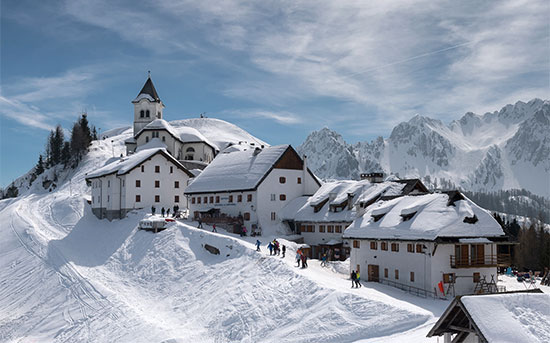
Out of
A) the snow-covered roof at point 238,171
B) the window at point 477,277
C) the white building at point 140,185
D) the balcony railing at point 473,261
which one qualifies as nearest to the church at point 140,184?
the white building at point 140,185

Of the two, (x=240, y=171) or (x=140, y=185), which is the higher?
(x=240, y=171)

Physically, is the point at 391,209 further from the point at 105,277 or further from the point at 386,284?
the point at 105,277

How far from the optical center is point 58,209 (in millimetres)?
77312

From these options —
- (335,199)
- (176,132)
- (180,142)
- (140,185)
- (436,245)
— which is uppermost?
(176,132)

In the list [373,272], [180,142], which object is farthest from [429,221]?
[180,142]

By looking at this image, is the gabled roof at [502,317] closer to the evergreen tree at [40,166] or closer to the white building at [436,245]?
the white building at [436,245]

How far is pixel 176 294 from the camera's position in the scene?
4472 cm

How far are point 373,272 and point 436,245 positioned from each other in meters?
7.82

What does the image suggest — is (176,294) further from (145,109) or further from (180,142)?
(145,109)

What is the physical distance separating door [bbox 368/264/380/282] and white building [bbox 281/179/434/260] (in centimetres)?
787

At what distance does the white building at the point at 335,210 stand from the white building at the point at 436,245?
8.36 meters

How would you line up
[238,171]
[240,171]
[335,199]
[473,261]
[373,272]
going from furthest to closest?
[238,171], [240,171], [335,199], [373,272], [473,261]

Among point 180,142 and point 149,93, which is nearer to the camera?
point 180,142

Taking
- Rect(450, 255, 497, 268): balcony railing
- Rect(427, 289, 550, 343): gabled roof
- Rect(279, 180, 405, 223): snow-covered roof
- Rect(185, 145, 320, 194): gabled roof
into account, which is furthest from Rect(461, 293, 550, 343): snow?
Rect(185, 145, 320, 194): gabled roof
